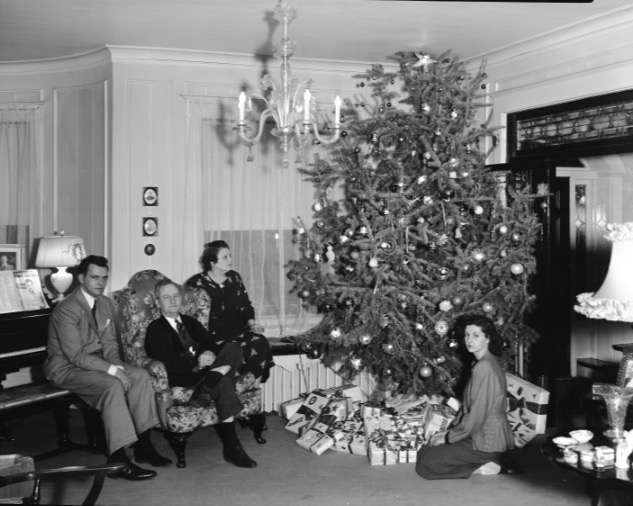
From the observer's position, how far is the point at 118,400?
4910 millimetres

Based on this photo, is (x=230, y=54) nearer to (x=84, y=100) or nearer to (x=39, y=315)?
(x=84, y=100)

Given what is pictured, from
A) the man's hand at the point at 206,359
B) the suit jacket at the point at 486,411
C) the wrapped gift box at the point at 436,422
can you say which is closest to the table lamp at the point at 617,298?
the suit jacket at the point at 486,411

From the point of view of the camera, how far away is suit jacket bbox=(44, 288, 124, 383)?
5004 millimetres

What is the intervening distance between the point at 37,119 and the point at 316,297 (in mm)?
2912

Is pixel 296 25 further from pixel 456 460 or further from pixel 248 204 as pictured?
pixel 456 460

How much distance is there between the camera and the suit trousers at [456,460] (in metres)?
4.76

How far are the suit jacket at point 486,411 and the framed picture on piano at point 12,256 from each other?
3.66 metres

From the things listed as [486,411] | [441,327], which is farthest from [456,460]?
[441,327]

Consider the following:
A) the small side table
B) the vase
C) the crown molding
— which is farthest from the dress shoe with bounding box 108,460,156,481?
the crown molding

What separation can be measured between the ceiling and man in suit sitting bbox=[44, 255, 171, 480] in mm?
1707

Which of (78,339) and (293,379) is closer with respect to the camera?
(78,339)

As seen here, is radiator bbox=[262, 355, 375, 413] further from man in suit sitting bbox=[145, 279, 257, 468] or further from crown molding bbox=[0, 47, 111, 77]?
crown molding bbox=[0, 47, 111, 77]

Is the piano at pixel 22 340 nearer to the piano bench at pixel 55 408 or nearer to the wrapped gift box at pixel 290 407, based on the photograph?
the piano bench at pixel 55 408

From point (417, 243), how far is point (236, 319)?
5.05 ft
